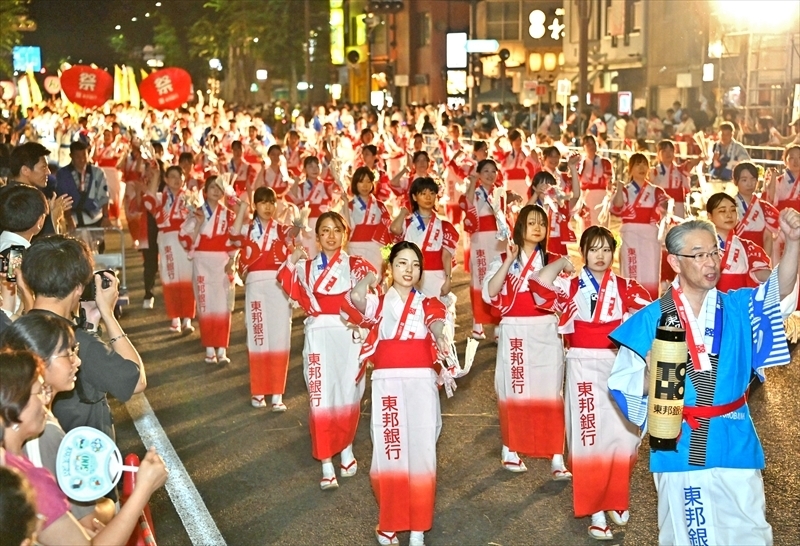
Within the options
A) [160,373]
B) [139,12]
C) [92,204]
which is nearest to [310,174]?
[92,204]

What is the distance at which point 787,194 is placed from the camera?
1319 centimetres

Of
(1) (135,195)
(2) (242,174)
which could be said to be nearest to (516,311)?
(1) (135,195)

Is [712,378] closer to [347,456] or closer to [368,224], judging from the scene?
[347,456]

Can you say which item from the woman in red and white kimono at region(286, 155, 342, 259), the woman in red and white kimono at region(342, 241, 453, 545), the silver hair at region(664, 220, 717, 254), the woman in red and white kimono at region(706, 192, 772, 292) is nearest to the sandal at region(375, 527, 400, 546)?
the woman in red and white kimono at region(342, 241, 453, 545)

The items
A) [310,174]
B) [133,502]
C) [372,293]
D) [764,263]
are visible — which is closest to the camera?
[133,502]

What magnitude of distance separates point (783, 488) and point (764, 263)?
2.19 m

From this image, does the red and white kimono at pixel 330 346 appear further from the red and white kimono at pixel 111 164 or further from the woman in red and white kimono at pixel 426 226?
the red and white kimono at pixel 111 164

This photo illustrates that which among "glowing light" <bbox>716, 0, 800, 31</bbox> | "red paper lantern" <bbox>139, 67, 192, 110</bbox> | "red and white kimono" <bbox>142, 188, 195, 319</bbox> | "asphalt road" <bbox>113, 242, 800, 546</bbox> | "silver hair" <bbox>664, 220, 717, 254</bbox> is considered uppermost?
"glowing light" <bbox>716, 0, 800, 31</bbox>

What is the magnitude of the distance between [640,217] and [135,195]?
6.85 meters

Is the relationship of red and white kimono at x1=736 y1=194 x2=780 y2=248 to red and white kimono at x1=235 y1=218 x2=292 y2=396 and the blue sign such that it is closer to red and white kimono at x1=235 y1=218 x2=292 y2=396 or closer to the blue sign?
red and white kimono at x1=235 y1=218 x2=292 y2=396

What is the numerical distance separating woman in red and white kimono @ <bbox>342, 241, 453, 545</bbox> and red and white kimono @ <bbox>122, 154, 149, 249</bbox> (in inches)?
337

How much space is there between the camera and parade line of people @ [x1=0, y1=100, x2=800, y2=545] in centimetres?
506

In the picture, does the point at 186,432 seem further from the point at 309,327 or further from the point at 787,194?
the point at 787,194

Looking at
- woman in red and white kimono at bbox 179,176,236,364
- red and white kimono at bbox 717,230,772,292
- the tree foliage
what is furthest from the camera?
the tree foliage
